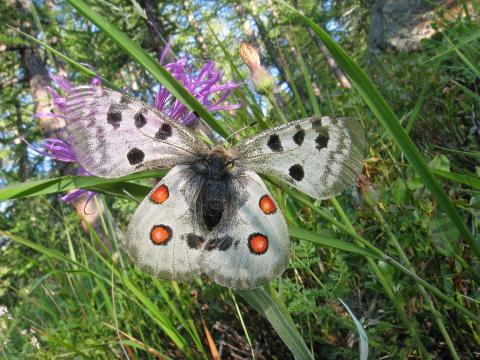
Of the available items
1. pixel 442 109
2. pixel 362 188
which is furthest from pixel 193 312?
pixel 442 109

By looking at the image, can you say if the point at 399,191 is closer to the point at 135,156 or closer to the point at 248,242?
the point at 248,242

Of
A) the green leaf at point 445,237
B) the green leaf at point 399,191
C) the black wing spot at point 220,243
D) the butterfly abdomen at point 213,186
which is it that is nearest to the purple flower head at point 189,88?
the butterfly abdomen at point 213,186

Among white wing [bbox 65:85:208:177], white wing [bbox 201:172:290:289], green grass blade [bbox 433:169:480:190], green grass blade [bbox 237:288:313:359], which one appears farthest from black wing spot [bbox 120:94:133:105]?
green grass blade [bbox 433:169:480:190]

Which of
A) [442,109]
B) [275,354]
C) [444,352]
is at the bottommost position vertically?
[444,352]

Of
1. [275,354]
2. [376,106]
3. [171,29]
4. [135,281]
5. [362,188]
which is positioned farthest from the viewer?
[171,29]

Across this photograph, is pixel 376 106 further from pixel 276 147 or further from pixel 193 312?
pixel 193 312

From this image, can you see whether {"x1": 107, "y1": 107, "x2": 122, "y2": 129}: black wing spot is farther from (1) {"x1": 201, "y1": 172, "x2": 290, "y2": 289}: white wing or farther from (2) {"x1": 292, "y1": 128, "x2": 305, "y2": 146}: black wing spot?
(2) {"x1": 292, "y1": 128, "x2": 305, "y2": 146}: black wing spot

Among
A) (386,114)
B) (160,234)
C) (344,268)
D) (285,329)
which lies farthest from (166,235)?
(386,114)

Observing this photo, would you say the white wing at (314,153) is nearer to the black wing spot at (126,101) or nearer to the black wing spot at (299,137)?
the black wing spot at (299,137)
